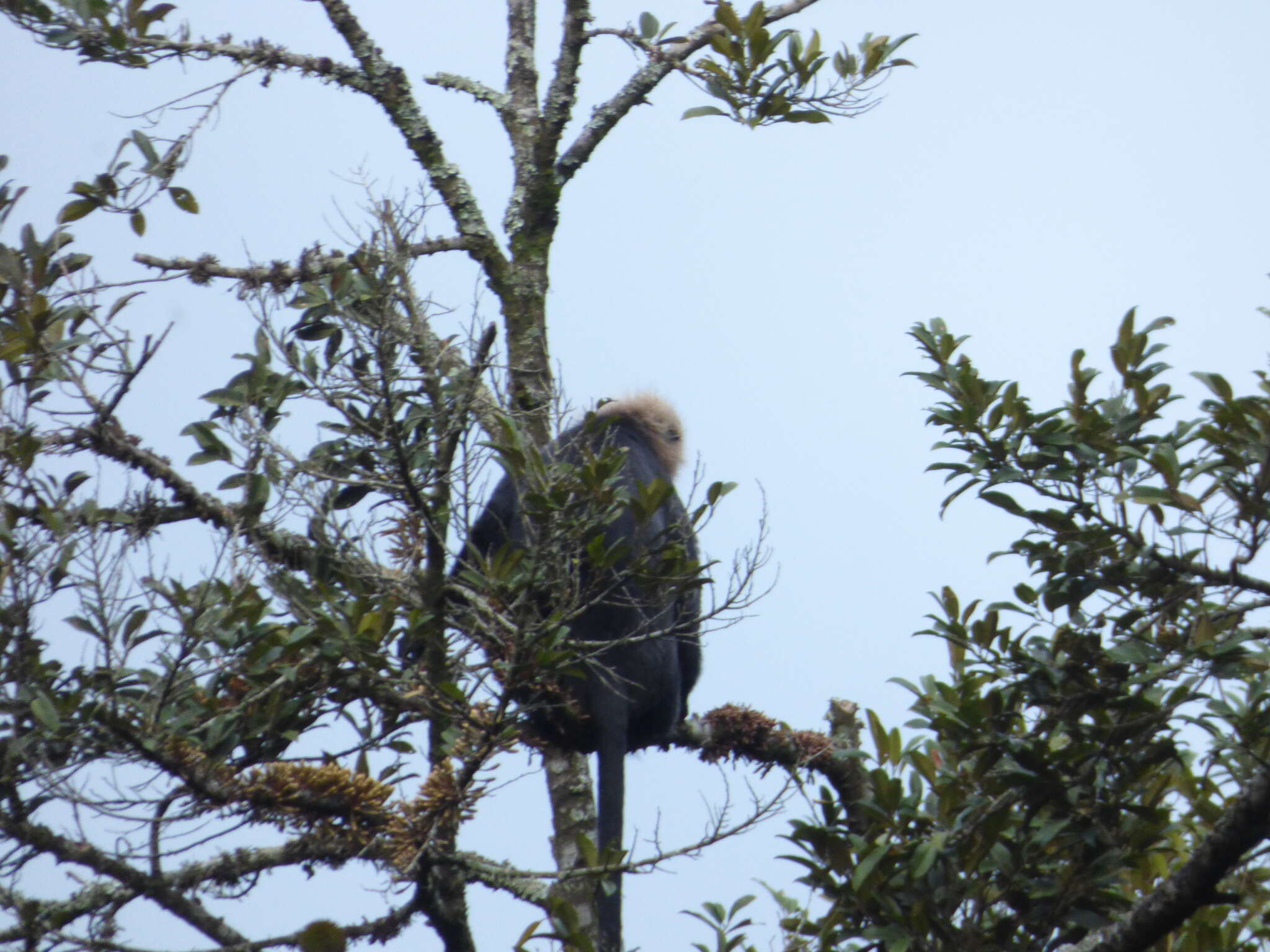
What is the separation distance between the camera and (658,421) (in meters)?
4.39

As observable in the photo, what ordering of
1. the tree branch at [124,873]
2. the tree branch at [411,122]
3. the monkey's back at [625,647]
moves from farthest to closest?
the tree branch at [411,122]
the monkey's back at [625,647]
the tree branch at [124,873]

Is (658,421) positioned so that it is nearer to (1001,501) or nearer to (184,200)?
(184,200)

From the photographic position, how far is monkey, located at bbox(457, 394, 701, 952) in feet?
8.18

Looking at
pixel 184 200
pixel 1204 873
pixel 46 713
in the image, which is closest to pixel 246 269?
pixel 184 200

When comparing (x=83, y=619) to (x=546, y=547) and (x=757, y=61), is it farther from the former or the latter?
(x=757, y=61)

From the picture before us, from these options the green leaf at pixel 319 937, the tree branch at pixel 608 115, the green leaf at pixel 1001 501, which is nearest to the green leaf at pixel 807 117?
the tree branch at pixel 608 115

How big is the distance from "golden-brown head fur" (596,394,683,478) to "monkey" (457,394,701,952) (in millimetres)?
323

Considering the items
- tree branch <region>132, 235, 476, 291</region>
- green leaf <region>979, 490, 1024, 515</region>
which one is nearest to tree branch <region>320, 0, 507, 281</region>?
tree branch <region>132, 235, 476, 291</region>

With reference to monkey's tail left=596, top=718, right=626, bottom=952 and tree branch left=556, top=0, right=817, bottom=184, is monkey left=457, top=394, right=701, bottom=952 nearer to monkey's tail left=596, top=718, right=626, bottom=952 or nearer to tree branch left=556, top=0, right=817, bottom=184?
monkey's tail left=596, top=718, right=626, bottom=952

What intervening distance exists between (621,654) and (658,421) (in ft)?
4.54

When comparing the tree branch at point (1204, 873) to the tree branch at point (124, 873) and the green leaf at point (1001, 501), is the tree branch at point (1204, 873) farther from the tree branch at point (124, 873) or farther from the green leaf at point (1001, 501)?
the tree branch at point (124, 873)

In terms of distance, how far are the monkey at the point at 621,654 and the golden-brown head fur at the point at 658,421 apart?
323 millimetres

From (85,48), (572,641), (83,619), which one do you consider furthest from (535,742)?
(85,48)

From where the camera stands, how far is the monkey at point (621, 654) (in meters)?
2.49
